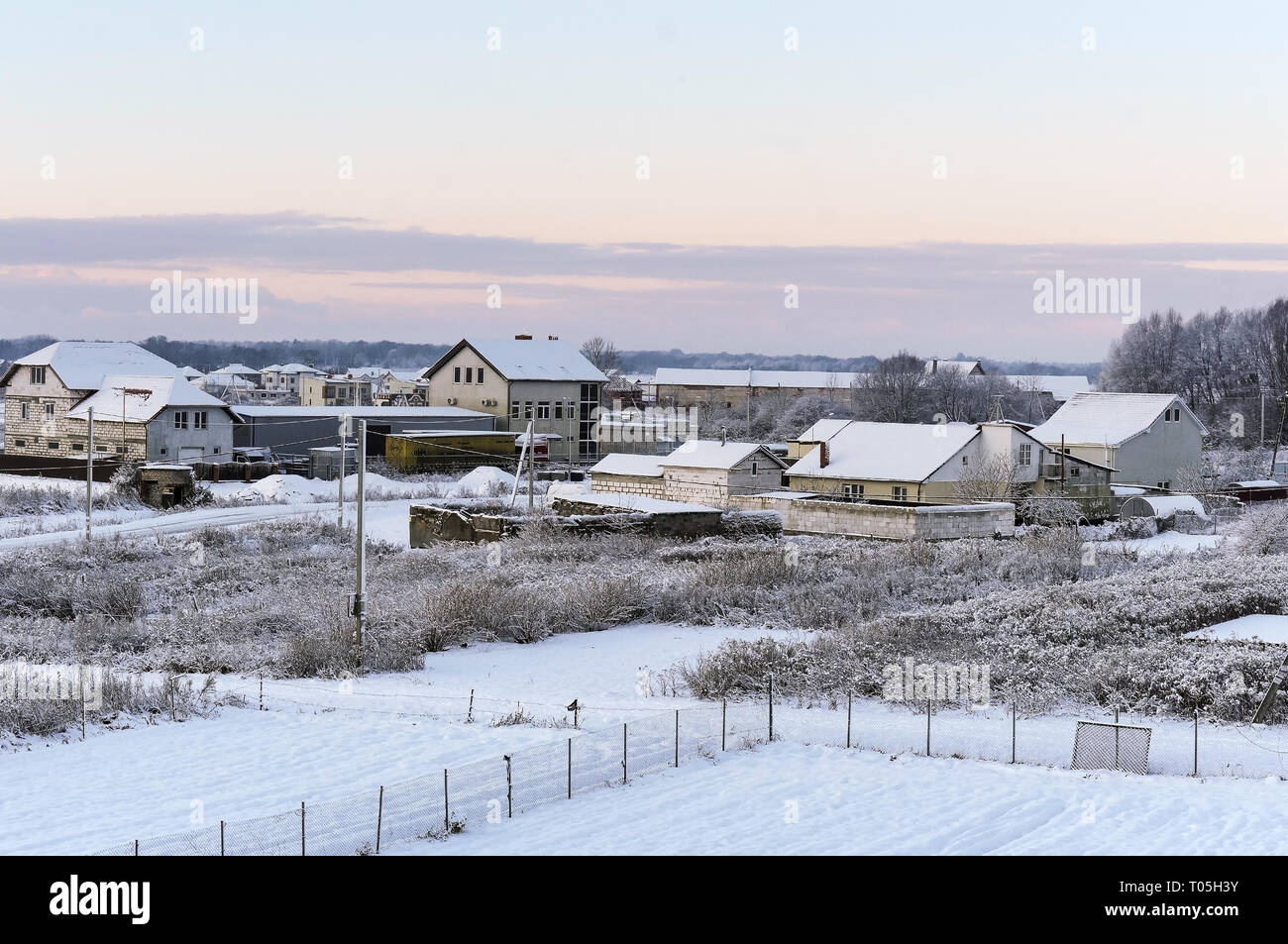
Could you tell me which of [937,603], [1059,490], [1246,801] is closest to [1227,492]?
[1059,490]

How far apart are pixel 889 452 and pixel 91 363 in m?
40.4

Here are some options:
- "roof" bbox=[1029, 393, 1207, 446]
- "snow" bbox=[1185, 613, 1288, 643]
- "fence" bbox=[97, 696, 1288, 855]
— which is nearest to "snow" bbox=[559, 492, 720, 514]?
"snow" bbox=[1185, 613, 1288, 643]

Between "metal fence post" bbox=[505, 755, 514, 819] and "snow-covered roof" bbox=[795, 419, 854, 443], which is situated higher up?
"snow-covered roof" bbox=[795, 419, 854, 443]

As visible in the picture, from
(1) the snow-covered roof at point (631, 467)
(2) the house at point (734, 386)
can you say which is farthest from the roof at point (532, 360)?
(2) the house at point (734, 386)

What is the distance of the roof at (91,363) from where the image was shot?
6284cm

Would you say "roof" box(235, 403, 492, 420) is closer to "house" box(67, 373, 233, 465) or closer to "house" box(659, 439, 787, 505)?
"house" box(67, 373, 233, 465)

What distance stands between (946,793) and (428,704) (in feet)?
30.1

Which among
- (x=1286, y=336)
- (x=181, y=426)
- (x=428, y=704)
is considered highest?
(x=1286, y=336)

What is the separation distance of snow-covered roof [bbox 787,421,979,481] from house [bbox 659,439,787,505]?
1.21 meters

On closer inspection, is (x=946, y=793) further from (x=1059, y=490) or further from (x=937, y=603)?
(x=1059, y=490)

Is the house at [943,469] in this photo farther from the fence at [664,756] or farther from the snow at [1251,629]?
the fence at [664,756]

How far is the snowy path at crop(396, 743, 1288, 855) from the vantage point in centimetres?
1430

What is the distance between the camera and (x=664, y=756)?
717 inches
